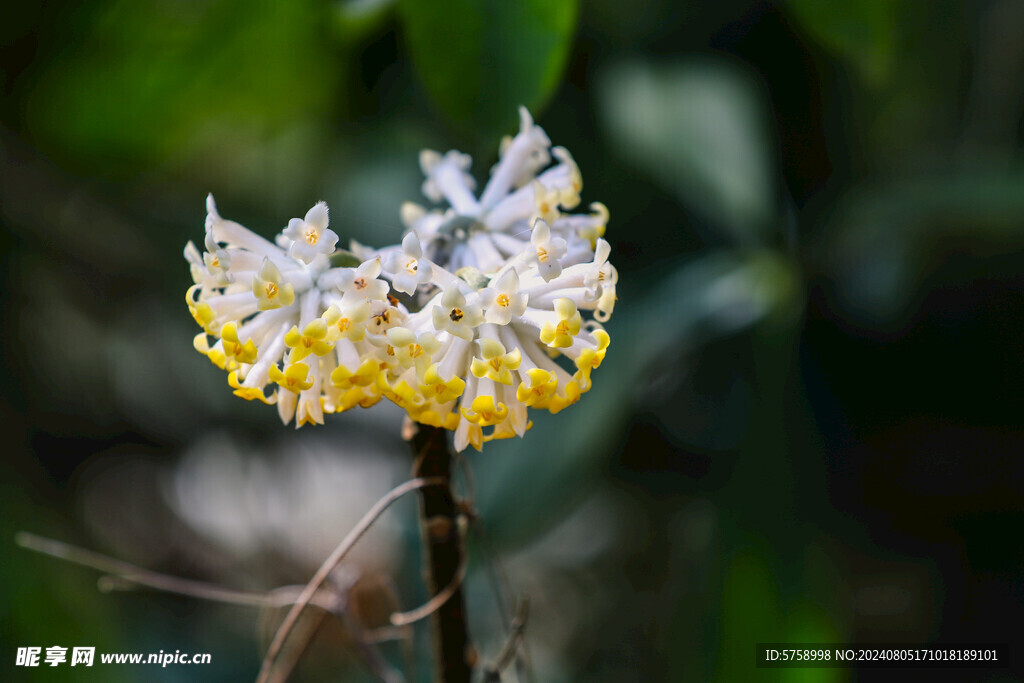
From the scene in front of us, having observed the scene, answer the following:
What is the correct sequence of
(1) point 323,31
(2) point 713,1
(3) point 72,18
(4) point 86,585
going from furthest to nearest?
(4) point 86,585 → (2) point 713,1 → (1) point 323,31 → (3) point 72,18

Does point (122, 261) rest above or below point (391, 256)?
→ above

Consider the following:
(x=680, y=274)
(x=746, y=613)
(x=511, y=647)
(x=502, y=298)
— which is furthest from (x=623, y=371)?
(x=502, y=298)

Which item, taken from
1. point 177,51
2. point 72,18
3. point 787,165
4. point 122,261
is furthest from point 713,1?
point 122,261

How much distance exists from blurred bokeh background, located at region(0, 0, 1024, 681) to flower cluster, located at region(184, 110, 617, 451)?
1.31 feet

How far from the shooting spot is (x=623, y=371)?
3.32 feet

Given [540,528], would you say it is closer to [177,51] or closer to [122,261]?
[177,51]

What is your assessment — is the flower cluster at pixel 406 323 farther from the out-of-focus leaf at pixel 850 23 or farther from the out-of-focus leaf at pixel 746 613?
the out-of-focus leaf at pixel 746 613


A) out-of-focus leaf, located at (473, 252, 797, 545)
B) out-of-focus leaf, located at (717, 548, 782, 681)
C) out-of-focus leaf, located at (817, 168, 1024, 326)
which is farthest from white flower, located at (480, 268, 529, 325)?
out-of-focus leaf, located at (817, 168, 1024, 326)

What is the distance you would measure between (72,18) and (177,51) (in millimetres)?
124

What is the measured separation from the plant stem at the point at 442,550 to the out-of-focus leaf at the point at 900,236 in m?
0.87

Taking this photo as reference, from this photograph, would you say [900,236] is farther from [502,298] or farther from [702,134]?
[502,298]

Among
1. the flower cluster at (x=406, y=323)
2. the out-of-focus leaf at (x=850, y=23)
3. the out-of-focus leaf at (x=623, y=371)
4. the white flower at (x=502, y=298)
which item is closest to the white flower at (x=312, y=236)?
the flower cluster at (x=406, y=323)

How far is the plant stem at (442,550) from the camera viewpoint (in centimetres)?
48

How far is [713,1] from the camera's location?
109 centimetres
